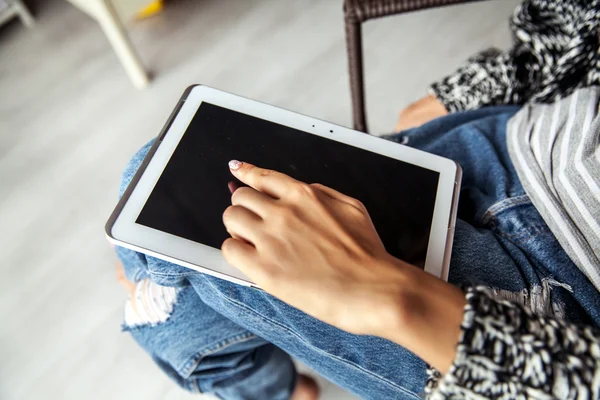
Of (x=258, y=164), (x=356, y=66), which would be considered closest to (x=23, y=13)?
(x=356, y=66)

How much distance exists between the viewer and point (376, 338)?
0.45 metres

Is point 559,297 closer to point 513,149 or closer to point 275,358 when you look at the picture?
point 513,149

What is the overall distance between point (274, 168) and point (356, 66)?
35 centimetres

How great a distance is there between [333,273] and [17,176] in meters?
1.02

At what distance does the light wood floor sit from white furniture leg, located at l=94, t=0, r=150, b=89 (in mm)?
34

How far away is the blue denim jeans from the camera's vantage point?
470 millimetres

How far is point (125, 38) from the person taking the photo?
3.57 ft

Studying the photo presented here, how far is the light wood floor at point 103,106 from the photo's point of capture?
922 millimetres

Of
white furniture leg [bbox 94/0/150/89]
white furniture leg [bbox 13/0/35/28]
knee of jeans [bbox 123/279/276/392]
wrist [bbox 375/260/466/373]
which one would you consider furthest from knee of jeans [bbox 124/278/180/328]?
white furniture leg [bbox 13/0/35/28]

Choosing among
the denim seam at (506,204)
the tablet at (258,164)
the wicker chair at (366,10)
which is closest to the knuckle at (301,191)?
the tablet at (258,164)

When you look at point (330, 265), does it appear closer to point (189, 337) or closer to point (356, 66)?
point (189, 337)

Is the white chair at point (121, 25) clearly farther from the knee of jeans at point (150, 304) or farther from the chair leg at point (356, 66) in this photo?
the knee of jeans at point (150, 304)

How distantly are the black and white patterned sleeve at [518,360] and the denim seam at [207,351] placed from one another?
303 mm

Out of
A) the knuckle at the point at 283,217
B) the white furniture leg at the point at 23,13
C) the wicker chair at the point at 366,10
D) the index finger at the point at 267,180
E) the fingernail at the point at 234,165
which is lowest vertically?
the knuckle at the point at 283,217
